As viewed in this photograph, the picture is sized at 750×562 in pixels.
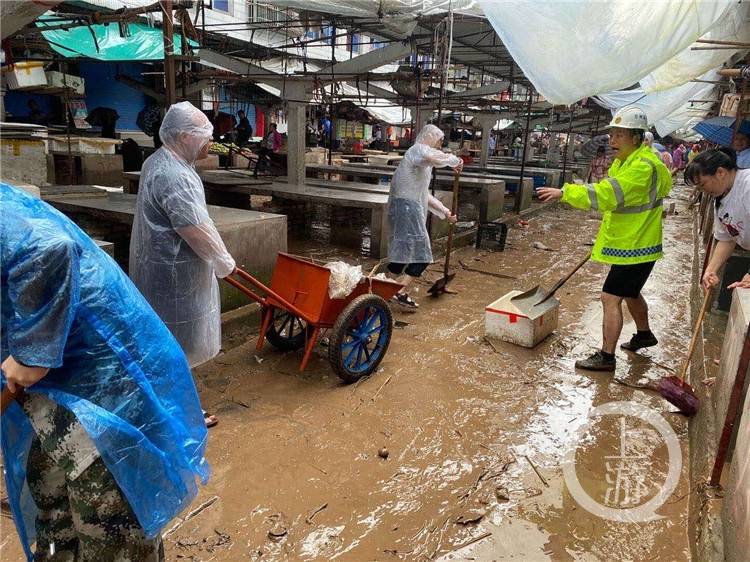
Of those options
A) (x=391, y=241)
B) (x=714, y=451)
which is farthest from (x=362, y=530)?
(x=391, y=241)

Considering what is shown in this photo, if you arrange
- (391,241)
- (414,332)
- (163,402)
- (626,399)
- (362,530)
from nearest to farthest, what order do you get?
(163,402), (362,530), (626,399), (414,332), (391,241)

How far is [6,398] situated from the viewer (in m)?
1.55

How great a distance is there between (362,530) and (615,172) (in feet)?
11.3

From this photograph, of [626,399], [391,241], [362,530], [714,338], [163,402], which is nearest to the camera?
[163,402]

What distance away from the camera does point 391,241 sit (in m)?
5.99

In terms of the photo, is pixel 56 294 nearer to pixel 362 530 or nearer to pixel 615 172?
pixel 362 530

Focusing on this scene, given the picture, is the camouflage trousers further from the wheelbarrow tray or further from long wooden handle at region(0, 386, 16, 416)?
the wheelbarrow tray

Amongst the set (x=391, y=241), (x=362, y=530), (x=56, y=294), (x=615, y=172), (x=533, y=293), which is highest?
(x=615, y=172)

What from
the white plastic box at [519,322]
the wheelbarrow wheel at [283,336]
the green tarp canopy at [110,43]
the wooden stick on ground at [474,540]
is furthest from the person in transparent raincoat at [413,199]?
the green tarp canopy at [110,43]

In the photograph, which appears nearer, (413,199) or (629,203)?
(629,203)

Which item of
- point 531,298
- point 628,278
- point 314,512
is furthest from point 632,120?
point 314,512

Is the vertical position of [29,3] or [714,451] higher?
[29,3]

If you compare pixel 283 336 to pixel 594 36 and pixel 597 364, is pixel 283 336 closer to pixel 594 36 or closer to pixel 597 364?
pixel 597 364

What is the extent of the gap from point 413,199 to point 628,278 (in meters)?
2.39
